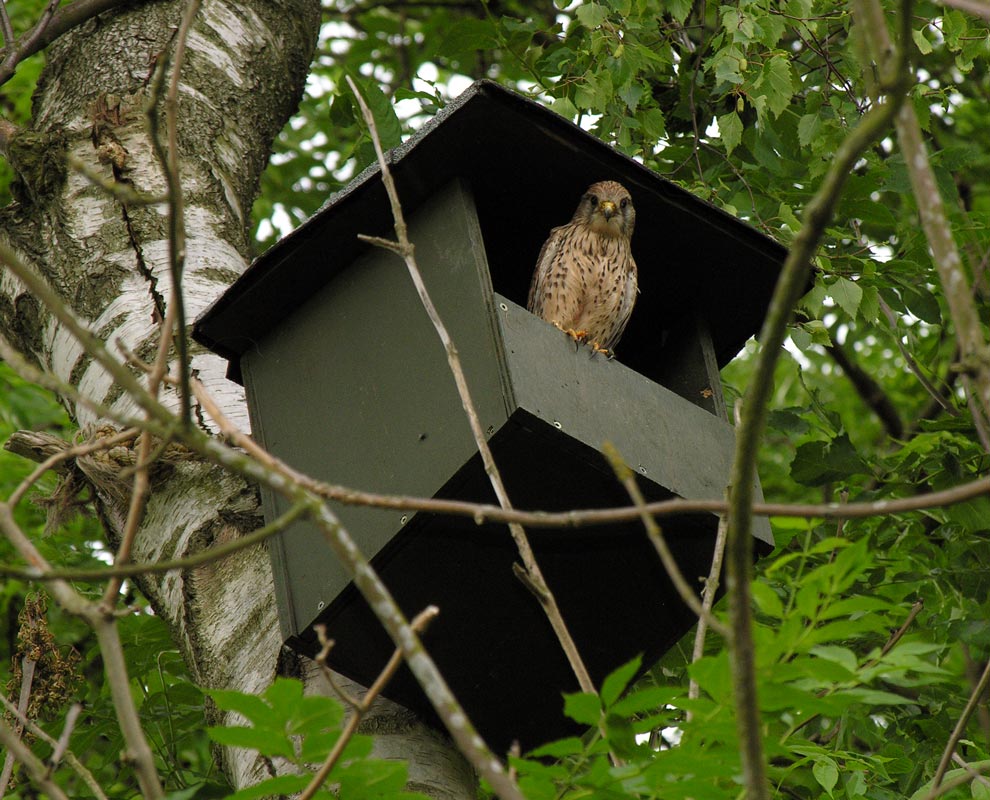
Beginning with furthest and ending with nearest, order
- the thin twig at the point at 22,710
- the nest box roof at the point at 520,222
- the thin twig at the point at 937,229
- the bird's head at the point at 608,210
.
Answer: the bird's head at the point at 608,210 → the nest box roof at the point at 520,222 → the thin twig at the point at 22,710 → the thin twig at the point at 937,229

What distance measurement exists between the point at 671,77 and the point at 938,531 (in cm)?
A: 185

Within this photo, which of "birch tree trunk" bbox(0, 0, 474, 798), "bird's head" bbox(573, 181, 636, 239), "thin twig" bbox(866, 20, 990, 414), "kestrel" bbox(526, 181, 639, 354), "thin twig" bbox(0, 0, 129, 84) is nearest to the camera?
"thin twig" bbox(866, 20, 990, 414)

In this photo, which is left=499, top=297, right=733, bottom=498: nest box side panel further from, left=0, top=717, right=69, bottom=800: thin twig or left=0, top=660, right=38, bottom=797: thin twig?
left=0, top=717, right=69, bottom=800: thin twig

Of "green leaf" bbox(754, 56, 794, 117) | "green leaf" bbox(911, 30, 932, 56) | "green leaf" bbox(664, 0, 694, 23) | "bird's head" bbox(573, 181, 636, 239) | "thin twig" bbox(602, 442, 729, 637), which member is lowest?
"thin twig" bbox(602, 442, 729, 637)

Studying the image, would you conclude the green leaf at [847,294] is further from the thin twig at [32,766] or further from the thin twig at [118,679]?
the thin twig at [32,766]

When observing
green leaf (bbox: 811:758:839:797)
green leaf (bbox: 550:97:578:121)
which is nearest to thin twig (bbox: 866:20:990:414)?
green leaf (bbox: 811:758:839:797)

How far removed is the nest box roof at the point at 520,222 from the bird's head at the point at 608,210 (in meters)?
0.03

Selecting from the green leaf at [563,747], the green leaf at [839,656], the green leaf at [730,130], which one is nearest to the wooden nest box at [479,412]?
the green leaf at [730,130]

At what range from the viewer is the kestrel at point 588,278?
3232 mm

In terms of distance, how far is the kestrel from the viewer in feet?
10.6

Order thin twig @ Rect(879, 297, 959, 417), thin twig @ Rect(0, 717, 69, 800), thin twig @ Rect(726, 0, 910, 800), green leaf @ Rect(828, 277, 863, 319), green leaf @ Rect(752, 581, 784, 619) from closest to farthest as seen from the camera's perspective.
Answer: thin twig @ Rect(726, 0, 910, 800), thin twig @ Rect(0, 717, 69, 800), green leaf @ Rect(752, 581, 784, 619), green leaf @ Rect(828, 277, 863, 319), thin twig @ Rect(879, 297, 959, 417)

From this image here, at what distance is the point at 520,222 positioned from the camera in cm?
338

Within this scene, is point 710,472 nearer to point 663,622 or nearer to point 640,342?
point 663,622

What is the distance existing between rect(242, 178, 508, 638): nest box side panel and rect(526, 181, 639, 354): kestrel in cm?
55
